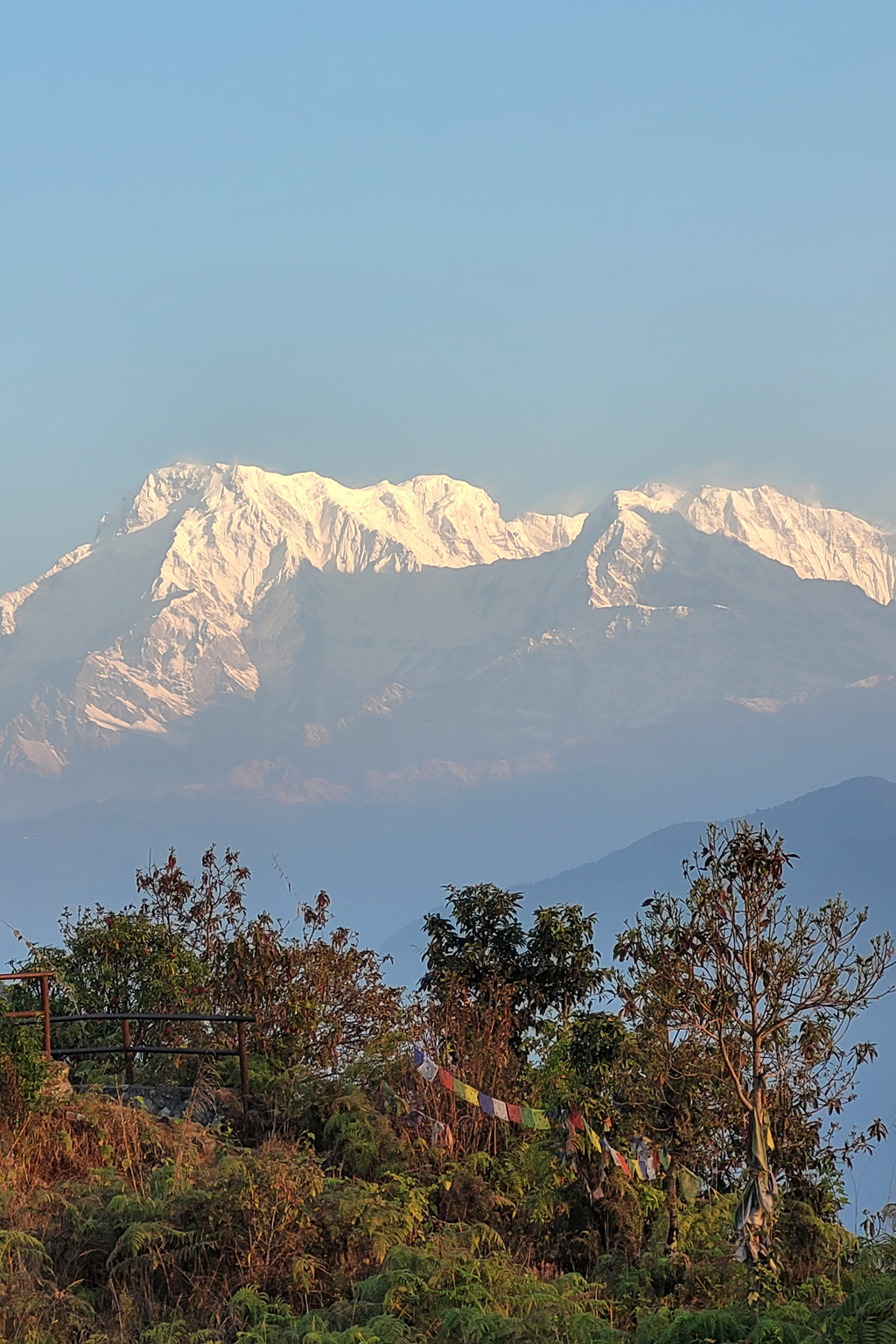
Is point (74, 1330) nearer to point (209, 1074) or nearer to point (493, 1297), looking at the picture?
point (493, 1297)

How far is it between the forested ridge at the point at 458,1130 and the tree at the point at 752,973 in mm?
27

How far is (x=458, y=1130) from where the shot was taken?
49.1 feet

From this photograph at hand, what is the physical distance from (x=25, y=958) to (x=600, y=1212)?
8520mm

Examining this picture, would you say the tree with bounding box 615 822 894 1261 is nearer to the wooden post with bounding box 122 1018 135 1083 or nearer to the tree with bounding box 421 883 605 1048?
the tree with bounding box 421 883 605 1048

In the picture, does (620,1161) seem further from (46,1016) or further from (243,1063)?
(46,1016)

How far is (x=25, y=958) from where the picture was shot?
1888cm

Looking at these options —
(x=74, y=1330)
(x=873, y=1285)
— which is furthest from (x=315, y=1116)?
(x=873, y=1285)

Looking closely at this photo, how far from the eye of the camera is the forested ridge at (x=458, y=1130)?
984cm

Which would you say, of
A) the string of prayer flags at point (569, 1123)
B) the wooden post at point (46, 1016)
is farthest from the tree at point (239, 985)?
the string of prayer flags at point (569, 1123)

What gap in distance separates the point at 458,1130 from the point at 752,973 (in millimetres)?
4258

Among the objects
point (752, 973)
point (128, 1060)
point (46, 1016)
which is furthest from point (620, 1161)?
point (46, 1016)

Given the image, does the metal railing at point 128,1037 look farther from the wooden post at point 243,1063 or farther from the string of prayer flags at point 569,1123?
the string of prayer flags at point 569,1123

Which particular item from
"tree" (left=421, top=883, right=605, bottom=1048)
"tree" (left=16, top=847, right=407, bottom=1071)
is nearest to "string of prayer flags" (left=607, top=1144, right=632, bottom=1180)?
Answer: "tree" (left=421, top=883, right=605, bottom=1048)

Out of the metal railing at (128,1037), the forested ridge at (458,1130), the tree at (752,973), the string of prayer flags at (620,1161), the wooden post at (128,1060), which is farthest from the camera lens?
the wooden post at (128,1060)
